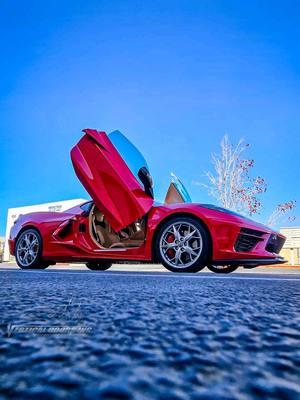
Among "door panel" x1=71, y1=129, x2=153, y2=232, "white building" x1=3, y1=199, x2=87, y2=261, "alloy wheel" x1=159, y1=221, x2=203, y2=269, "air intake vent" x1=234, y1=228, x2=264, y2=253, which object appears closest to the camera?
"air intake vent" x1=234, y1=228, x2=264, y2=253

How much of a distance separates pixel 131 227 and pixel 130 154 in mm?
1137

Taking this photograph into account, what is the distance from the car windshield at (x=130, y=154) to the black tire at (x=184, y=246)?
2.50 ft

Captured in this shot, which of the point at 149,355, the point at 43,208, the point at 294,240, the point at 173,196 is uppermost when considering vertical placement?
the point at 43,208

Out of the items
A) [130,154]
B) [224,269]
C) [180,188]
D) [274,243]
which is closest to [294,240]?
[224,269]

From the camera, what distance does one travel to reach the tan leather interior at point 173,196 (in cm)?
558

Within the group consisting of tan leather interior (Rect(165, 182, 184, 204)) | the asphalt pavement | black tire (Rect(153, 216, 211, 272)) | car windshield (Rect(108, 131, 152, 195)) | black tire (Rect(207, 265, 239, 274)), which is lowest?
black tire (Rect(207, 265, 239, 274))

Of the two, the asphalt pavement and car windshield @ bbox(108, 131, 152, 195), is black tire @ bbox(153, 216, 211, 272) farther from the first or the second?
the asphalt pavement

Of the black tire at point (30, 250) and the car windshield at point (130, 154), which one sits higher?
the car windshield at point (130, 154)

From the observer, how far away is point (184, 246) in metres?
4.26

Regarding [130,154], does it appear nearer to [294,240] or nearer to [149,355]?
[149,355]

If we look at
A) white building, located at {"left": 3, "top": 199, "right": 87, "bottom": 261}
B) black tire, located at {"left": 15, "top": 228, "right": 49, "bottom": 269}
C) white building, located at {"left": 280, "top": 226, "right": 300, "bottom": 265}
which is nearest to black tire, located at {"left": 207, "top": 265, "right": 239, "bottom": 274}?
black tire, located at {"left": 15, "top": 228, "right": 49, "bottom": 269}

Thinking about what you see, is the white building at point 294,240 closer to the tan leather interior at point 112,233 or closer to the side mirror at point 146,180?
the tan leather interior at point 112,233

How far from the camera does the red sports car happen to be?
13.6ft

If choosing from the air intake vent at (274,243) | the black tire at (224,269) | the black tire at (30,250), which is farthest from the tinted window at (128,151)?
the black tire at (224,269)
